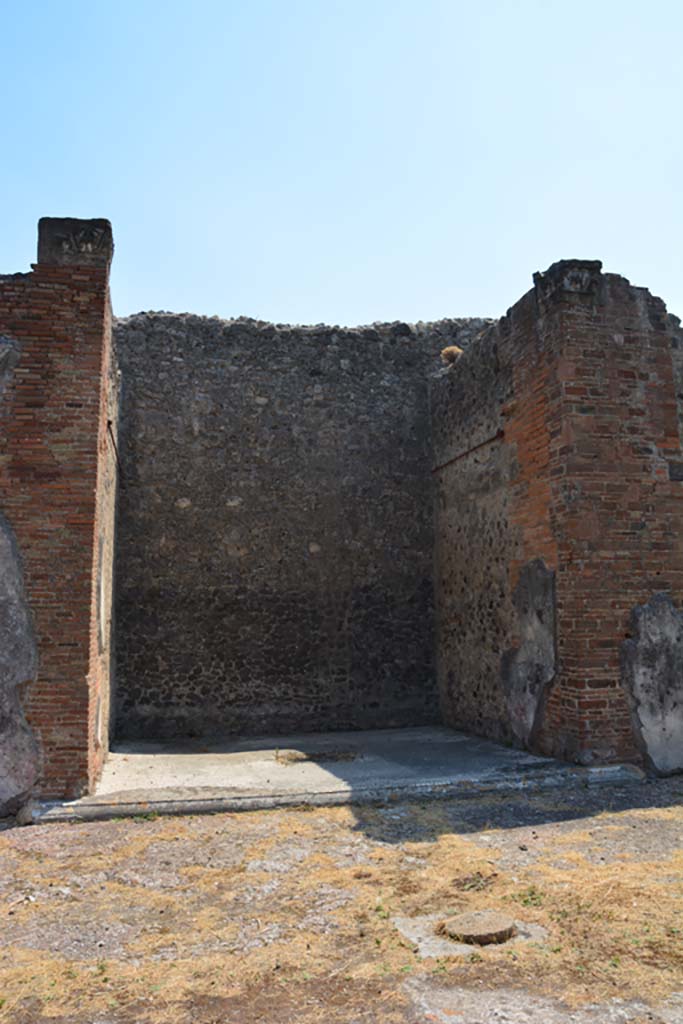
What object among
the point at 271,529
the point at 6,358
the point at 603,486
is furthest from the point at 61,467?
the point at 603,486

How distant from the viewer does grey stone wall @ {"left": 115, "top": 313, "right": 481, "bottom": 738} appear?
10234 millimetres

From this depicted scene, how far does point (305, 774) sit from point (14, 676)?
283 centimetres

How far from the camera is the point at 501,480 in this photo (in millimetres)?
8930

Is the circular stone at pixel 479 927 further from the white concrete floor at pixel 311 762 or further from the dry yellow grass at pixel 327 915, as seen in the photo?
the white concrete floor at pixel 311 762

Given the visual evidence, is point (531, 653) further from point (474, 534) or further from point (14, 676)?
point (14, 676)

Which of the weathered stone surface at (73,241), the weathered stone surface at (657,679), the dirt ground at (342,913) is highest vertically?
the weathered stone surface at (73,241)

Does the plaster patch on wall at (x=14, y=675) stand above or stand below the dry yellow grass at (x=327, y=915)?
above

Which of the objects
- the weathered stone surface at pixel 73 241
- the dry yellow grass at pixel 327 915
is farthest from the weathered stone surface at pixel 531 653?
the weathered stone surface at pixel 73 241

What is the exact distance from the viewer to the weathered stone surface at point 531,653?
25.5 ft

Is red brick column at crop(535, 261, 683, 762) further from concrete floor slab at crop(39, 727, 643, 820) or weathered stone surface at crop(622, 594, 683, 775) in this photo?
concrete floor slab at crop(39, 727, 643, 820)

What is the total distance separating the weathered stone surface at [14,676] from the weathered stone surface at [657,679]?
530 centimetres

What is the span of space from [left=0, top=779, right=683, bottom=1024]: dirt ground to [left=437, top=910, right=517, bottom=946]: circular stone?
0.07 meters

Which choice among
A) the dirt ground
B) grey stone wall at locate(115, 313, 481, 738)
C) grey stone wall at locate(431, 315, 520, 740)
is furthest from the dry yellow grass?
grey stone wall at locate(115, 313, 481, 738)

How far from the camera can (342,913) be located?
4.20 meters
